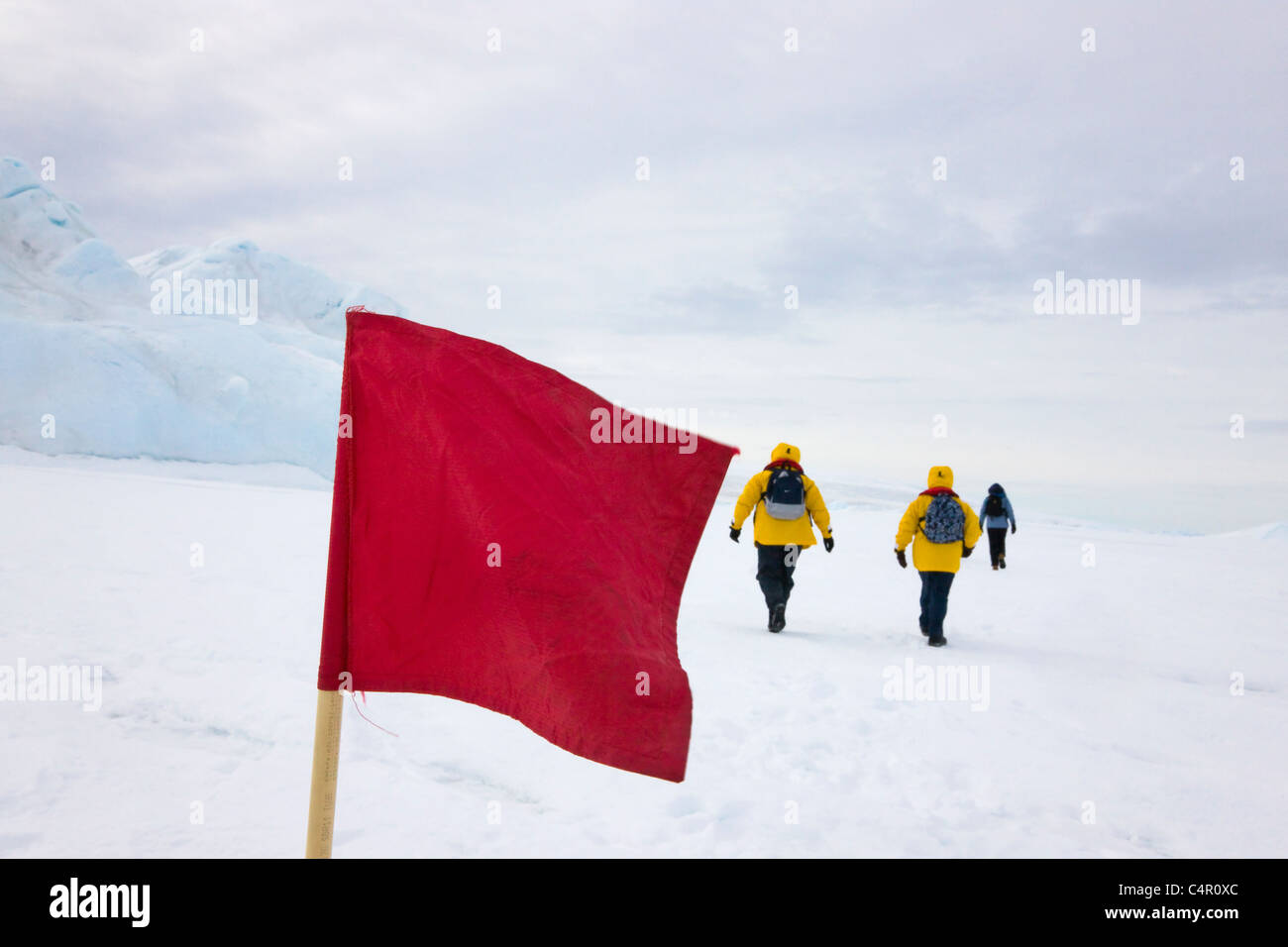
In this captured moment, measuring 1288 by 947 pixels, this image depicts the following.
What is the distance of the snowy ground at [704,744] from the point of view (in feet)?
11.5

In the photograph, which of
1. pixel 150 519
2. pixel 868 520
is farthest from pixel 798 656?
pixel 868 520

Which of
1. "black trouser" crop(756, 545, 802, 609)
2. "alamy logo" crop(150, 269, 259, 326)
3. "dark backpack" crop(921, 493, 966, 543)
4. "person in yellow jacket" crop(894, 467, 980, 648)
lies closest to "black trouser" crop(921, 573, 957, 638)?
"person in yellow jacket" crop(894, 467, 980, 648)

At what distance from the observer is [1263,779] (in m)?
4.52

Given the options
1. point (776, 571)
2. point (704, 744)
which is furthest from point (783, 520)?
point (704, 744)

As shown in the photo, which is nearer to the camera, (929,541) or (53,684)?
(53,684)

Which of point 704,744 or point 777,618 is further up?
point 777,618

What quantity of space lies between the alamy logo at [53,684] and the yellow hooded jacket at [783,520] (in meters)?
5.34

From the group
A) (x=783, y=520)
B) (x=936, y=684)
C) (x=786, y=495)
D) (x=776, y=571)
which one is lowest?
(x=936, y=684)

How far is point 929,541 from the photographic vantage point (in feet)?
24.5

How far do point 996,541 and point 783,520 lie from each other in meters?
7.16

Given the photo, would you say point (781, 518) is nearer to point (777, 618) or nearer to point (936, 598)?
point (777, 618)

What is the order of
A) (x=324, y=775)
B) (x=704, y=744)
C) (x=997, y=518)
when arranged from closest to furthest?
(x=324, y=775)
(x=704, y=744)
(x=997, y=518)

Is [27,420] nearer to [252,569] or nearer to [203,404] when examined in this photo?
[203,404]

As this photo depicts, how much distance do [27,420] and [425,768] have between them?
37.2 m
